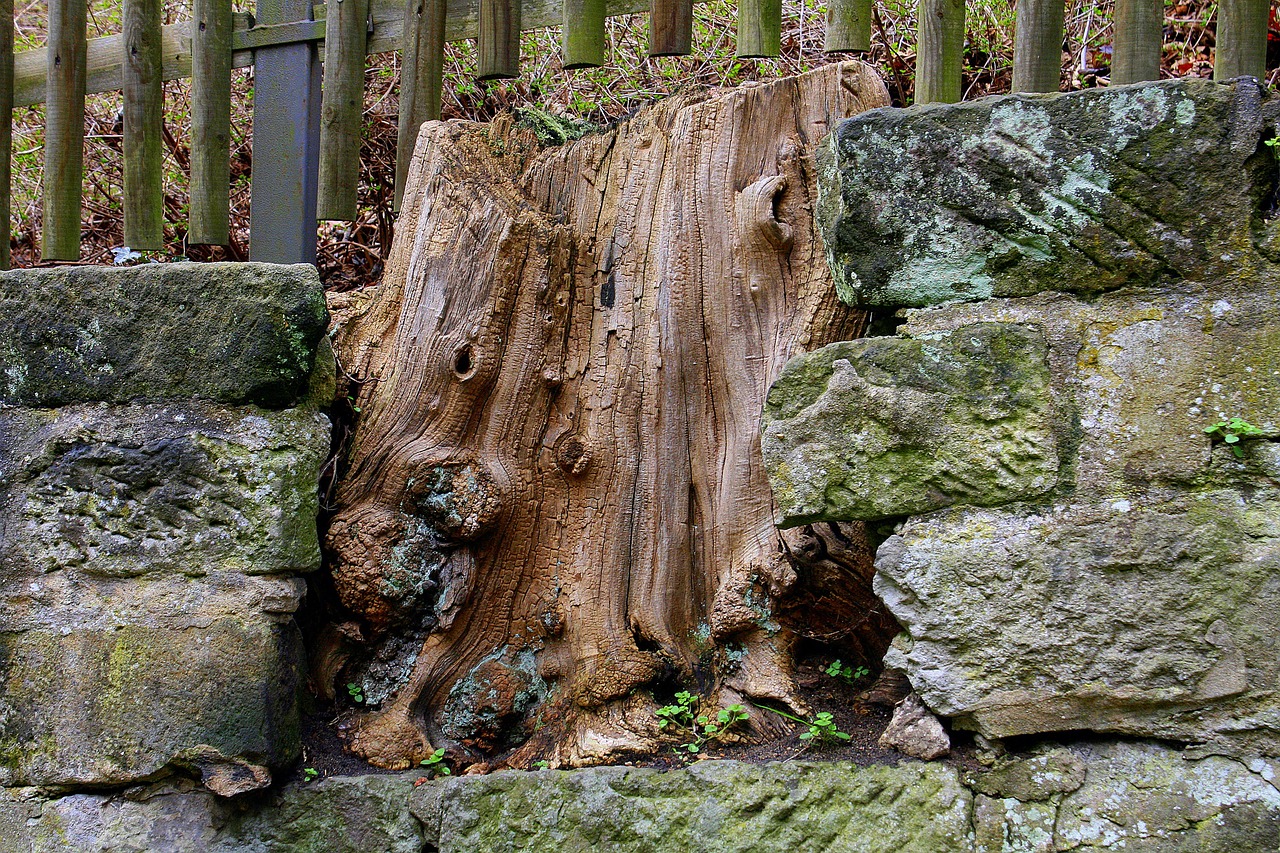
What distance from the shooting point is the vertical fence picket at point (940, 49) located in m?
2.42

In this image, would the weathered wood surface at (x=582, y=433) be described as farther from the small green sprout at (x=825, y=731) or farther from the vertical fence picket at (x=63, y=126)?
the vertical fence picket at (x=63, y=126)

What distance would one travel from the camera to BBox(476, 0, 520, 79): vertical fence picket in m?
2.81

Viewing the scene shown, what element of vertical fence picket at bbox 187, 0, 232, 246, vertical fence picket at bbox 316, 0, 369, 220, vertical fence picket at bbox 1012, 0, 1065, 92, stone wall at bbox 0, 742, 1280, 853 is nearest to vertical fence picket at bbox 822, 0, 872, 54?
vertical fence picket at bbox 1012, 0, 1065, 92

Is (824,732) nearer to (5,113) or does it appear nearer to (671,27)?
(671,27)

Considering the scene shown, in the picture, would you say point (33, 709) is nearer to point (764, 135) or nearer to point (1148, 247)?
point (764, 135)

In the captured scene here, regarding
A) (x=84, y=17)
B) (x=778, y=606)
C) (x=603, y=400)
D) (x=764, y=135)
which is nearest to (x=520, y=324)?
(x=603, y=400)

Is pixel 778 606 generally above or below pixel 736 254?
below

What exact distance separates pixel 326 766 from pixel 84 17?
8.02ft

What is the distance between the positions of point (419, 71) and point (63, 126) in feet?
3.85

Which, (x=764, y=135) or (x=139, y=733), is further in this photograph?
(x=764, y=135)

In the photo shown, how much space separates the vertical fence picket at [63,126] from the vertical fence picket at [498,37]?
1348 millimetres

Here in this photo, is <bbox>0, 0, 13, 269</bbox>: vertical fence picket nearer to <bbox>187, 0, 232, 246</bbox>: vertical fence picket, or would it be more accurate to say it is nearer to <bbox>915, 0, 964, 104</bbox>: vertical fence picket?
<bbox>187, 0, 232, 246</bbox>: vertical fence picket

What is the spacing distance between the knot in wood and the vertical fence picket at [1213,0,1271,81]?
158cm

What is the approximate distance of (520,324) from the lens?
2592 mm
